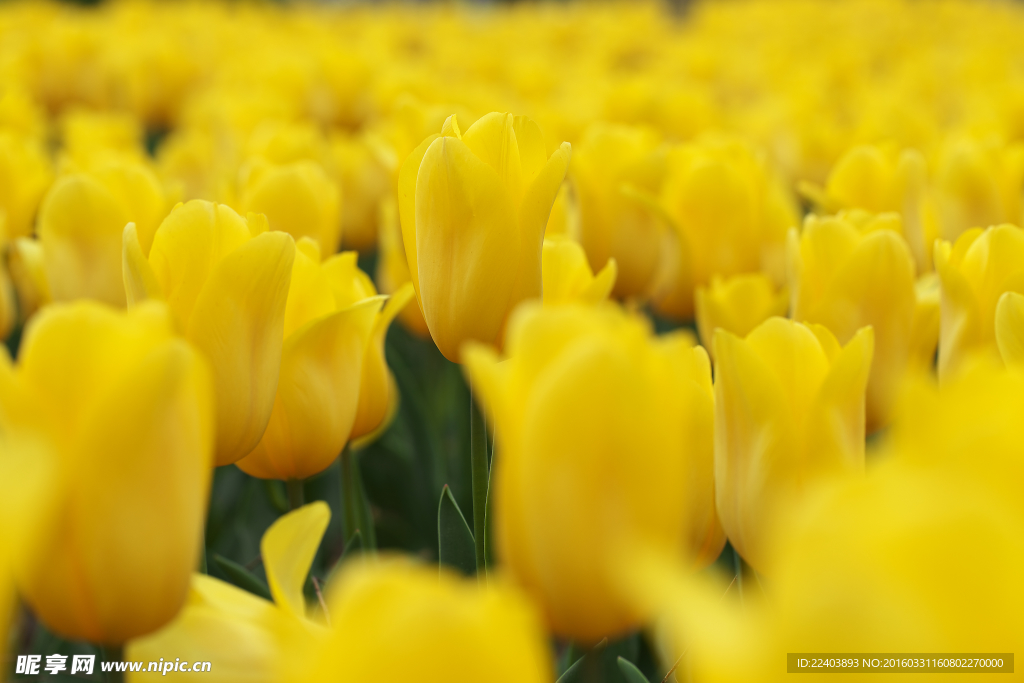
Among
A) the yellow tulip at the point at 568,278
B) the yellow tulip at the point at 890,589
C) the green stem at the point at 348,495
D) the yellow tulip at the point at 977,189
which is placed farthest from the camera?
the yellow tulip at the point at 977,189

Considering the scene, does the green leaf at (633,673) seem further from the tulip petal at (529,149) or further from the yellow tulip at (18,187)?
the yellow tulip at (18,187)

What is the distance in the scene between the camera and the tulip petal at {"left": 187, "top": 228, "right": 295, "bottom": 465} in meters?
0.61

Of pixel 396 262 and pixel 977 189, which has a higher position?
pixel 977 189

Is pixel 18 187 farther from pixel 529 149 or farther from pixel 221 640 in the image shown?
pixel 221 640

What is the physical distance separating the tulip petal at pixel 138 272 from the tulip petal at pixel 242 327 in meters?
0.03

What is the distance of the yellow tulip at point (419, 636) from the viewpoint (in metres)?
0.32

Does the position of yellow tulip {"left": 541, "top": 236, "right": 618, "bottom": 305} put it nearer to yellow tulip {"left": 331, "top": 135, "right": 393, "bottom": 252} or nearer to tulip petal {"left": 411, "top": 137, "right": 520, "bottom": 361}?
tulip petal {"left": 411, "top": 137, "right": 520, "bottom": 361}

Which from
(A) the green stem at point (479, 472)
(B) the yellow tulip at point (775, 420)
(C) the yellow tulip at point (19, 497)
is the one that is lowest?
(A) the green stem at point (479, 472)

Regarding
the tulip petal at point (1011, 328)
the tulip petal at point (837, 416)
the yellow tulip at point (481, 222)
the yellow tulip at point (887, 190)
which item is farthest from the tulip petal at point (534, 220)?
the yellow tulip at point (887, 190)

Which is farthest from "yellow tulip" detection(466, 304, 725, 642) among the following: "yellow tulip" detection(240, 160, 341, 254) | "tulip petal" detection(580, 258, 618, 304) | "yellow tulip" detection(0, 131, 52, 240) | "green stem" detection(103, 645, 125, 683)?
"yellow tulip" detection(0, 131, 52, 240)

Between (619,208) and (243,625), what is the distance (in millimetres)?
767

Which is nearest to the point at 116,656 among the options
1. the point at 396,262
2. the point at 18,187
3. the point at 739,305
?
the point at 739,305

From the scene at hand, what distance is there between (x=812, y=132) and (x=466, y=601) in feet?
5.12

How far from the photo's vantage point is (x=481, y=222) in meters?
0.66
